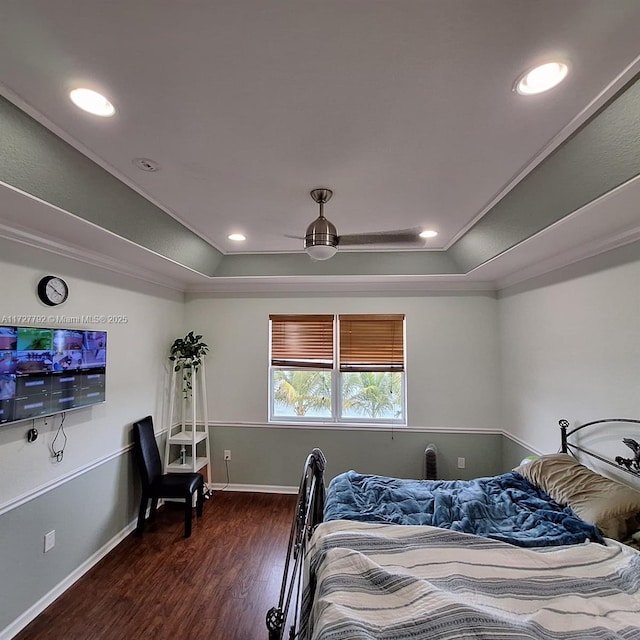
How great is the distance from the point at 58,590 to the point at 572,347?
14.2ft

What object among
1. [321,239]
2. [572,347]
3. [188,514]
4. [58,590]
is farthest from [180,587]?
[572,347]

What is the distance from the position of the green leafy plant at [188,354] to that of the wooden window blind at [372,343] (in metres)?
1.74

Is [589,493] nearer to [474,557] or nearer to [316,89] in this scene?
[474,557]

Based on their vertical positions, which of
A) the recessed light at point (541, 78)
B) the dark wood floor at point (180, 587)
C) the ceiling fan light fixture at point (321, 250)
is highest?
the recessed light at point (541, 78)

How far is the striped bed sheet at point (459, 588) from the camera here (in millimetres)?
1269

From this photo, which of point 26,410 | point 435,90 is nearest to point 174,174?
point 435,90

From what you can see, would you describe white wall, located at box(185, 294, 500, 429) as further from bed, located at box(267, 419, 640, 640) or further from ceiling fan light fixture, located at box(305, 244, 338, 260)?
ceiling fan light fixture, located at box(305, 244, 338, 260)

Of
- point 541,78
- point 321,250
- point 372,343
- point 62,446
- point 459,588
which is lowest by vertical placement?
point 459,588

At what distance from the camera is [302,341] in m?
4.46

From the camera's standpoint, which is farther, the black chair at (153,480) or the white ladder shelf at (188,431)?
the white ladder shelf at (188,431)

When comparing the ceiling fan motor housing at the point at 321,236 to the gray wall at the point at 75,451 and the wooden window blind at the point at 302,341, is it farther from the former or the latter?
the wooden window blind at the point at 302,341

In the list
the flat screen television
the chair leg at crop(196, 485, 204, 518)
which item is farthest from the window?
the flat screen television

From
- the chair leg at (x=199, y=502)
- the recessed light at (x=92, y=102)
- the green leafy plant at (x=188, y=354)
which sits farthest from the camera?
the green leafy plant at (x=188, y=354)

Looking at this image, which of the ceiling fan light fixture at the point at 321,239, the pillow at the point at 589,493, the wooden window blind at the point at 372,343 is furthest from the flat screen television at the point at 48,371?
the pillow at the point at 589,493
